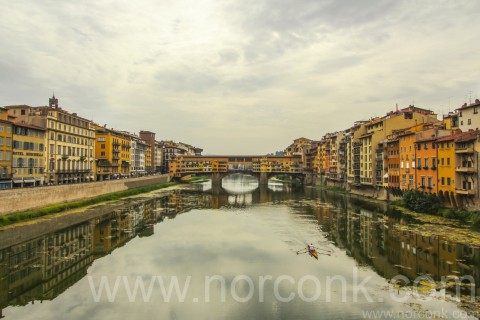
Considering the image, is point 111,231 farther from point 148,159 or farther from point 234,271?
point 148,159

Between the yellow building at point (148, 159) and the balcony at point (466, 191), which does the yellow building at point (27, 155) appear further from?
the yellow building at point (148, 159)

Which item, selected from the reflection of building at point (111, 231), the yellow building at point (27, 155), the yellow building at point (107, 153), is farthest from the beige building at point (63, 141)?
the reflection of building at point (111, 231)

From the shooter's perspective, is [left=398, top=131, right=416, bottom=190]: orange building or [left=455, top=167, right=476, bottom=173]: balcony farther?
[left=398, top=131, right=416, bottom=190]: orange building

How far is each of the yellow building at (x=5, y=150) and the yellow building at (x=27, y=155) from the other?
1406 mm

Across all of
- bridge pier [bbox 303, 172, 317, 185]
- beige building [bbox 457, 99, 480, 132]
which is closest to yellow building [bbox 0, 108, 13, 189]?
beige building [bbox 457, 99, 480, 132]

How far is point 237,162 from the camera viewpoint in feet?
426

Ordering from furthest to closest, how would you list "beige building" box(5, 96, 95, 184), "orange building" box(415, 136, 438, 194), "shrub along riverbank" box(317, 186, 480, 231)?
"beige building" box(5, 96, 95, 184) → "orange building" box(415, 136, 438, 194) → "shrub along riverbank" box(317, 186, 480, 231)

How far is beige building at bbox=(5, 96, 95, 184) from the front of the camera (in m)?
61.1

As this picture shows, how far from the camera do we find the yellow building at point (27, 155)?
51.9 meters

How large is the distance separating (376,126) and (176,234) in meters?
50.5

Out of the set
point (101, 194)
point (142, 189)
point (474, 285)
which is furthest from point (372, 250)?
point (142, 189)

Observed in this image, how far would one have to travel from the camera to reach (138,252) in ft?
109

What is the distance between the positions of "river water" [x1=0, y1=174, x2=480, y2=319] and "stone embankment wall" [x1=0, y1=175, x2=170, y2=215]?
4094mm

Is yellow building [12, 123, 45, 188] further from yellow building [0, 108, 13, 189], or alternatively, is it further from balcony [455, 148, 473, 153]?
balcony [455, 148, 473, 153]
